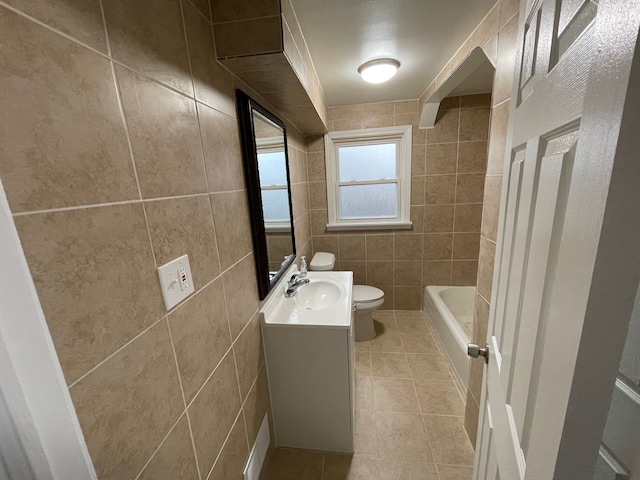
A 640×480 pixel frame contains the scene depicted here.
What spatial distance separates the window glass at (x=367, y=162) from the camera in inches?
105

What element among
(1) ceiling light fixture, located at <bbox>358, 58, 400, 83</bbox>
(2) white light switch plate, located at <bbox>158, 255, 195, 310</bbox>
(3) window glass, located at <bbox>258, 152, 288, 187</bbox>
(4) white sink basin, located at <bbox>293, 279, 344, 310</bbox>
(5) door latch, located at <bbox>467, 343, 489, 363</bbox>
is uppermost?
(1) ceiling light fixture, located at <bbox>358, 58, 400, 83</bbox>

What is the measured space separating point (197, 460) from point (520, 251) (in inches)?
44.5

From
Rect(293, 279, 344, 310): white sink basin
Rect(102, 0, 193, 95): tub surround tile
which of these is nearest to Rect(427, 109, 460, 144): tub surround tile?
Rect(293, 279, 344, 310): white sink basin

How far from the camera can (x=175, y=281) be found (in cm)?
71

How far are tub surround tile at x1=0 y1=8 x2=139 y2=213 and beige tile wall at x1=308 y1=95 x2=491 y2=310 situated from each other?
7.48ft

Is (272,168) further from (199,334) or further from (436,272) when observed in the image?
(436,272)

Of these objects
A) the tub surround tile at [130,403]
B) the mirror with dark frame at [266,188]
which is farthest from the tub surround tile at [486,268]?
the tub surround tile at [130,403]

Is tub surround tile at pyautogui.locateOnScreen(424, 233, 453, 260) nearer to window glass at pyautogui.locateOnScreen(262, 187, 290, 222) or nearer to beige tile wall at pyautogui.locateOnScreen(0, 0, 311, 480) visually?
window glass at pyautogui.locateOnScreen(262, 187, 290, 222)

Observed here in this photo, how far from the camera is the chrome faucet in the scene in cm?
161

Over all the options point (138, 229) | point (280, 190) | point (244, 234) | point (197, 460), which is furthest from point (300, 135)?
point (197, 460)

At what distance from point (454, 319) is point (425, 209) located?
1.12m

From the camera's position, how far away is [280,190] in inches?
65.2

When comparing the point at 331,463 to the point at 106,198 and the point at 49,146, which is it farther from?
the point at 49,146

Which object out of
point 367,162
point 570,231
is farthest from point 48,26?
point 367,162
